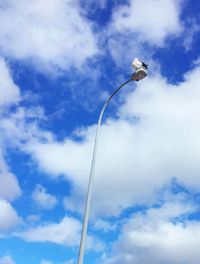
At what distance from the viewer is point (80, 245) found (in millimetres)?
16375

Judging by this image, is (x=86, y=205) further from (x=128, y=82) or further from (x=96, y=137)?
(x=128, y=82)

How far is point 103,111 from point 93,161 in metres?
2.85

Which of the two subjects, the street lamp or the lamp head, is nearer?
the street lamp

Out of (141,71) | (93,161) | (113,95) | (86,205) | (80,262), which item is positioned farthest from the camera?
(113,95)

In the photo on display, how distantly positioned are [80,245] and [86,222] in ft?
2.71

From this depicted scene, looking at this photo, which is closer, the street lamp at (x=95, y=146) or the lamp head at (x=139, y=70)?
the street lamp at (x=95, y=146)

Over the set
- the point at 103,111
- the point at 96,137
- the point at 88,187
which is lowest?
the point at 88,187

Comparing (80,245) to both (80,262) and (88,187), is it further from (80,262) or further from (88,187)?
(88,187)

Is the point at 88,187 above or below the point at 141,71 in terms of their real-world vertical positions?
below

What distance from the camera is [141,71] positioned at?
798 inches

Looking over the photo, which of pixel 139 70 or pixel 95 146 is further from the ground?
pixel 139 70

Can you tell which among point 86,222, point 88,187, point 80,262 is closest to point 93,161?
point 88,187

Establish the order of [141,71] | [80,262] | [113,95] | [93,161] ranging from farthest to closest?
1. [113,95]
2. [141,71]
3. [93,161]
4. [80,262]

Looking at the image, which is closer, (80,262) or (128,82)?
(80,262)
